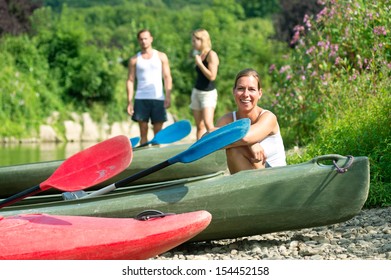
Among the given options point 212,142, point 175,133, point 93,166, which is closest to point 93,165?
point 93,166

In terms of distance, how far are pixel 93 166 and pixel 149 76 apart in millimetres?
3795

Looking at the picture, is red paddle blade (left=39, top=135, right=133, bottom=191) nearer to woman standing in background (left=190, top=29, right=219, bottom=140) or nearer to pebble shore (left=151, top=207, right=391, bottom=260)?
pebble shore (left=151, top=207, right=391, bottom=260)

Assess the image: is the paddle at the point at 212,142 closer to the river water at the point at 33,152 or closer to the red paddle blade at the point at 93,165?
the red paddle blade at the point at 93,165

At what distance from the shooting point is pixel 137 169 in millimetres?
5723

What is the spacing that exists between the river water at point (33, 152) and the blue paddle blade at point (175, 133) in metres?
4.61

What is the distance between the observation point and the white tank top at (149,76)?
772 cm

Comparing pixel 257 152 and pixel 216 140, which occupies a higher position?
pixel 216 140

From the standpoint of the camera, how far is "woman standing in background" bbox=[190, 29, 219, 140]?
7.53m

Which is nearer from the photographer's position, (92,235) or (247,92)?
(92,235)

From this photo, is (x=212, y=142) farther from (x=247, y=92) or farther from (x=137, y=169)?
(x=137, y=169)

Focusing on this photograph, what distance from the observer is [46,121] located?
1552 centimetres

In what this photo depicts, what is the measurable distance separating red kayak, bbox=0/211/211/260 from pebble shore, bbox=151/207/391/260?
1.45 ft

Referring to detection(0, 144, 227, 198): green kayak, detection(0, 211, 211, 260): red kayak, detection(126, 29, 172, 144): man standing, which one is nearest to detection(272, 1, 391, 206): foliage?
detection(0, 144, 227, 198): green kayak

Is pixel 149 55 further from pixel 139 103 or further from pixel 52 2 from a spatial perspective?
pixel 52 2
